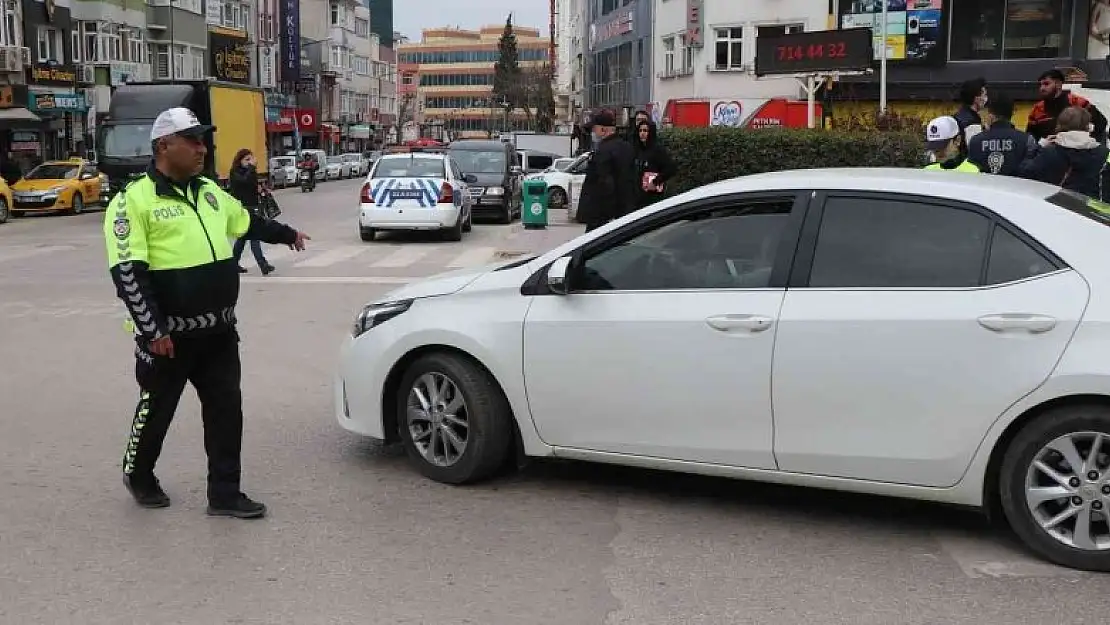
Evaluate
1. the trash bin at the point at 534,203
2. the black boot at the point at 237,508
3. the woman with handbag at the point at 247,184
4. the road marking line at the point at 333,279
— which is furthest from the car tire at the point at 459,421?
the trash bin at the point at 534,203

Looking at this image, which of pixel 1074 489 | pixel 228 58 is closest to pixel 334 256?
pixel 1074 489

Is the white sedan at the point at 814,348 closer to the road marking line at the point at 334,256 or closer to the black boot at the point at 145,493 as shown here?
the black boot at the point at 145,493

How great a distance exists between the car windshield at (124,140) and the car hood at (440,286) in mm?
23381

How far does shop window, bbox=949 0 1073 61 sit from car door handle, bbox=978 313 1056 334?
109ft

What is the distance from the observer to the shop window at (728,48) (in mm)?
38500

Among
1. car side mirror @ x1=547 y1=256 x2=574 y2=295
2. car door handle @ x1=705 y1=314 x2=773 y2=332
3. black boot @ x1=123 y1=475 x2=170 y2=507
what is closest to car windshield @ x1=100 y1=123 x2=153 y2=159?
black boot @ x1=123 y1=475 x2=170 y2=507

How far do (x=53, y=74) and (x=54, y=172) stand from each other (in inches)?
456

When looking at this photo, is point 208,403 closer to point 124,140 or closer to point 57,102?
point 124,140

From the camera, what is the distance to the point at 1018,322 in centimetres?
447

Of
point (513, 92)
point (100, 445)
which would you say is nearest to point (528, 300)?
point (100, 445)

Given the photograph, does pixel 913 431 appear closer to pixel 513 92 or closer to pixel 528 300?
pixel 528 300

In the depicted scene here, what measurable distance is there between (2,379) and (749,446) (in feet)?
19.7

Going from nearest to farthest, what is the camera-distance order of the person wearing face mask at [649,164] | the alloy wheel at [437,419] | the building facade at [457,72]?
the alloy wheel at [437,419] → the person wearing face mask at [649,164] → the building facade at [457,72]

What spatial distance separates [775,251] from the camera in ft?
16.4
